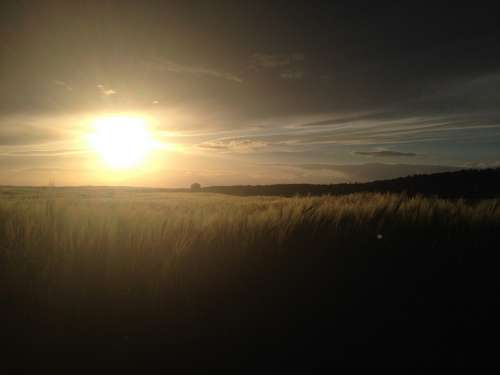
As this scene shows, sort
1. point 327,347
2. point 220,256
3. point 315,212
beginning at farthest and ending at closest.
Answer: point 315,212 → point 220,256 → point 327,347

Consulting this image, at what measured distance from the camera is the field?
1.76 meters

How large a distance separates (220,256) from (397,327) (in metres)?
1.35

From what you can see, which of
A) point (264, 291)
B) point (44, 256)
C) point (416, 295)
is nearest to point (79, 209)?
point (44, 256)

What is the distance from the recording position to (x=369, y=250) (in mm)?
3014

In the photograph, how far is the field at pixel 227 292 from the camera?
1759 millimetres

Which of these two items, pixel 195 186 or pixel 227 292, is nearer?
pixel 227 292

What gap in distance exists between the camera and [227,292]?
2.20 metres

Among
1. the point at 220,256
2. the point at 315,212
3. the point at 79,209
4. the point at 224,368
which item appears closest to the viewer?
the point at 224,368

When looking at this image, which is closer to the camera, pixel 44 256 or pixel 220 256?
pixel 44 256

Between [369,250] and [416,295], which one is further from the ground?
[369,250]

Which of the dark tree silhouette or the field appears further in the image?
the dark tree silhouette

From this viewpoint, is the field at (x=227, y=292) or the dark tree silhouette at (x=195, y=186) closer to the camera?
the field at (x=227, y=292)

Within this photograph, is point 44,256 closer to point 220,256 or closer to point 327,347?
point 220,256

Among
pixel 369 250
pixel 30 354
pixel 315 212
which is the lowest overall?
pixel 30 354
